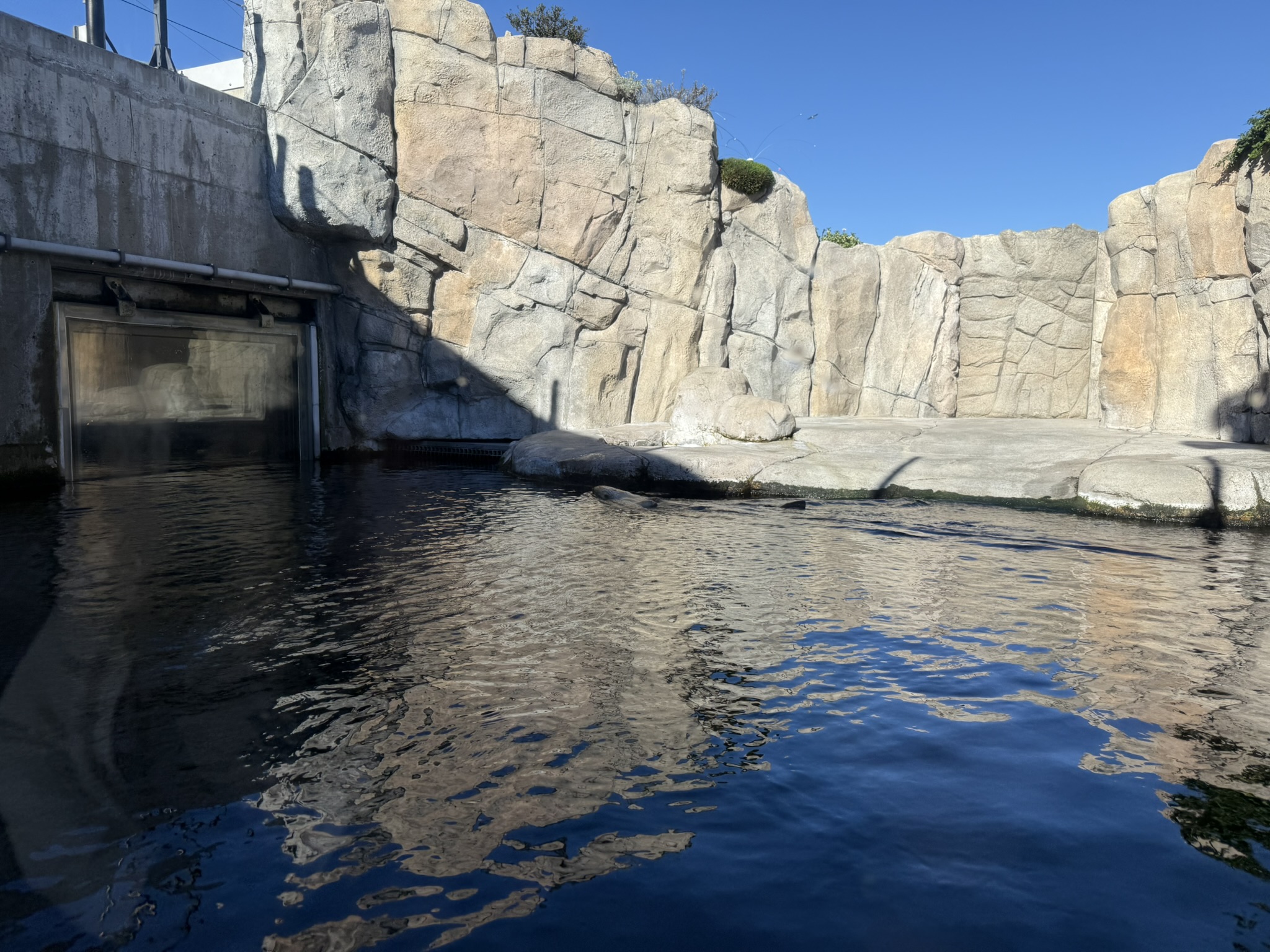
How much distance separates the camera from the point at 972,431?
1384 cm

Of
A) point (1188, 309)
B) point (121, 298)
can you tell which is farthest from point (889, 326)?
point (121, 298)

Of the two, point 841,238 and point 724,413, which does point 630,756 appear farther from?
point 841,238

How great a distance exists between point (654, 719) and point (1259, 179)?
41.7 ft

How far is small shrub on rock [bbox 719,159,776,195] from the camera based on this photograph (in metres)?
17.9

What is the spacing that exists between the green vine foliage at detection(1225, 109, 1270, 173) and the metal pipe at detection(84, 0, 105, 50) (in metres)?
16.4

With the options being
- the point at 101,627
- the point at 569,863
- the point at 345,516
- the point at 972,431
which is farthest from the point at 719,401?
the point at 569,863

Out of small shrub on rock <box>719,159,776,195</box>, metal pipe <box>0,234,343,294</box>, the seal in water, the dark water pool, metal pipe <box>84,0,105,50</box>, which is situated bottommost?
the dark water pool

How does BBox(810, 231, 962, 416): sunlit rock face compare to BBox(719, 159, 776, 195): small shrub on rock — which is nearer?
BBox(719, 159, 776, 195): small shrub on rock

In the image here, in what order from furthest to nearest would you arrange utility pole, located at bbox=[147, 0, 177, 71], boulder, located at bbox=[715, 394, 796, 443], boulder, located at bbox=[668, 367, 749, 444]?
utility pole, located at bbox=[147, 0, 177, 71]
boulder, located at bbox=[668, 367, 749, 444]
boulder, located at bbox=[715, 394, 796, 443]

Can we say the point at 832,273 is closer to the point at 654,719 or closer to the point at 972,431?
the point at 972,431

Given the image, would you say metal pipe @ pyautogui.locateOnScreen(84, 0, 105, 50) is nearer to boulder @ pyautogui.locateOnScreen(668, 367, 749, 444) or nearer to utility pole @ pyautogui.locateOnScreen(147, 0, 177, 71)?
utility pole @ pyautogui.locateOnScreen(147, 0, 177, 71)

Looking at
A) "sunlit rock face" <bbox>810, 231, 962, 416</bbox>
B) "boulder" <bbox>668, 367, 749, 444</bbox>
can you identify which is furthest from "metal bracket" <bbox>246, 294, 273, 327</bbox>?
"sunlit rock face" <bbox>810, 231, 962, 416</bbox>

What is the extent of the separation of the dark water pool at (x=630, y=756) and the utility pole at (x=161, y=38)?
1147 centimetres

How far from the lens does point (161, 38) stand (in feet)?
49.0
